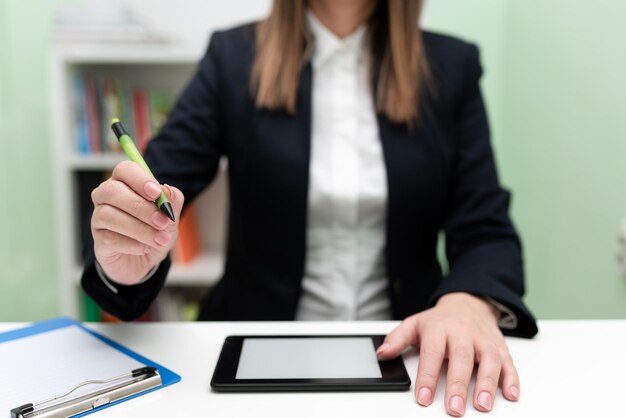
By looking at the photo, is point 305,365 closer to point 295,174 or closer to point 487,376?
point 487,376

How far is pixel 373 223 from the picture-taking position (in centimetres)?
102

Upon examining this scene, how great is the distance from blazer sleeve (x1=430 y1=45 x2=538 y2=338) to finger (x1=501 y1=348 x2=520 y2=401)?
0.14 meters

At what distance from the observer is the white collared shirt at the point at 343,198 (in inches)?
39.1

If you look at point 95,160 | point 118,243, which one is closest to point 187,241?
point 95,160

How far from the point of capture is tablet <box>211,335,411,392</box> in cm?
49

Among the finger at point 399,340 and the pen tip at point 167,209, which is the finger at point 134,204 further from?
the finger at point 399,340

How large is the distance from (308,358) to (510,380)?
192mm

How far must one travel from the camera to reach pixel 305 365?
54 cm

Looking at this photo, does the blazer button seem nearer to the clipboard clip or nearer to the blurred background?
the blurred background

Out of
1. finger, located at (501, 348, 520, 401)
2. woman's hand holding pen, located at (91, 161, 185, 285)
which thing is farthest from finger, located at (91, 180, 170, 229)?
finger, located at (501, 348, 520, 401)

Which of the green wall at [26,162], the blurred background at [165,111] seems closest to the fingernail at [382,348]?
the blurred background at [165,111]

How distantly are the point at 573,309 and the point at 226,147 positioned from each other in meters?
0.87

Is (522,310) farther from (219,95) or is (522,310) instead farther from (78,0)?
(78,0)

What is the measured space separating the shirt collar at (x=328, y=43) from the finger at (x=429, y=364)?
2.06 ft
